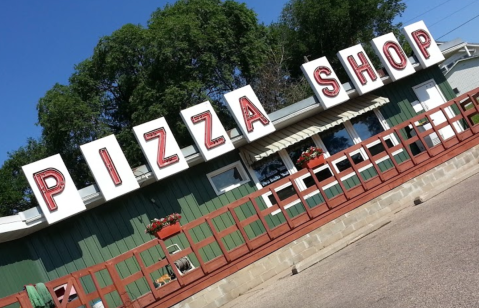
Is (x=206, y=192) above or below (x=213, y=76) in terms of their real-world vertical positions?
below

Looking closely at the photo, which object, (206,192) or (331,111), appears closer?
(206,192)

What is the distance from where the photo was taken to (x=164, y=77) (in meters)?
27.1

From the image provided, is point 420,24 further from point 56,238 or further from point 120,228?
point 56,238

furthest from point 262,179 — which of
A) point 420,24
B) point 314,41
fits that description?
point 314,41

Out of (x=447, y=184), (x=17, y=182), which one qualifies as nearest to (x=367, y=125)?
(x=447, y=184)

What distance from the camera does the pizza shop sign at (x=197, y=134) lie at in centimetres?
1151

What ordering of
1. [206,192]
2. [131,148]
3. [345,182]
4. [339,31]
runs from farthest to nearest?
[339,31] < [131,148] < [345,182] < [206,192]

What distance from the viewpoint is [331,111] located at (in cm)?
1551

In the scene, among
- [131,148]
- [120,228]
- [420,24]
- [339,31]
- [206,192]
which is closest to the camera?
[120,228]

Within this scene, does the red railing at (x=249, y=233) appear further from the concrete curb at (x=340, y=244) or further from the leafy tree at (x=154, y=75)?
the leafy tree at (x=154, y=75)

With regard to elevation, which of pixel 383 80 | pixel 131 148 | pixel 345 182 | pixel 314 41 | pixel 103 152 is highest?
pixel 314 41

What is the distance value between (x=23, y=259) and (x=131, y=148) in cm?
1543

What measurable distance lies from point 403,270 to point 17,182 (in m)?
30.5

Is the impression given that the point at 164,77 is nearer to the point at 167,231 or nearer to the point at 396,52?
the point at 396,52
